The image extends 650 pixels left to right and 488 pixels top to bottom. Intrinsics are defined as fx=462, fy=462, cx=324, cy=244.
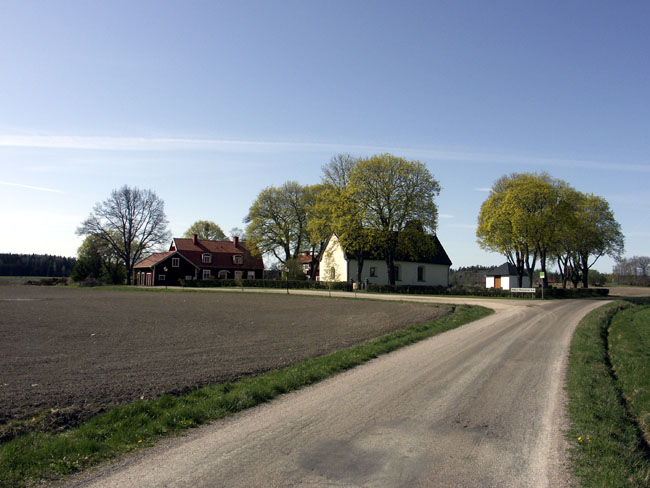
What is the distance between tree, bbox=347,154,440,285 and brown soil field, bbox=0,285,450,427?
28.4 meters

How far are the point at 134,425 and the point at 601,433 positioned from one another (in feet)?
21.4

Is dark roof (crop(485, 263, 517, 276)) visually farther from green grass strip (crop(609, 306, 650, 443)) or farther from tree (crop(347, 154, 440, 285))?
green grass strip (crop(609, 306, 650, 443))

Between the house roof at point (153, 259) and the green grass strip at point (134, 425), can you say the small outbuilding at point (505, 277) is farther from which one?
the green grass strip at point (134, 425)

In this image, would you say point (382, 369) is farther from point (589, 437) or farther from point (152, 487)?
point (152, 487)

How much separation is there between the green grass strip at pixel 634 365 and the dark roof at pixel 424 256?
31.5m

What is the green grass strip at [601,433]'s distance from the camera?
16.6 feet

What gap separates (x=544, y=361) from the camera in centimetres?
1195

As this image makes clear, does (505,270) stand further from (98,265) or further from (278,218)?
(98,265)

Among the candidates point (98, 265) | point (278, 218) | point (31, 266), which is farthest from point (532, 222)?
point (31, 266)

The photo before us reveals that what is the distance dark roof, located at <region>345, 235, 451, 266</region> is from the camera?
51938 mm

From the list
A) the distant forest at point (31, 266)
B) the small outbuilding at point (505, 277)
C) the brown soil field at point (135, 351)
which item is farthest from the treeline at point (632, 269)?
the distant forest at point (31, 266)

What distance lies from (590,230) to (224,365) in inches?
2135

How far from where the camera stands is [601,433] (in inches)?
250

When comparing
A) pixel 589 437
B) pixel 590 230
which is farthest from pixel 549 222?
pixel 589 437
